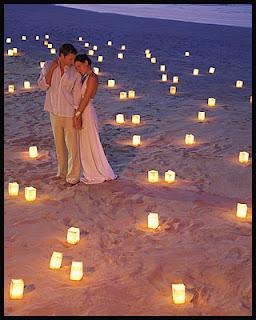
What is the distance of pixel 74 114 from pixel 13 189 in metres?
1.19

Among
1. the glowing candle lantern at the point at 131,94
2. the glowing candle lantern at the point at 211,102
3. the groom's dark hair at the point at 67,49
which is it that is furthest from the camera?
the glowing candle lantern at the point at 131,94

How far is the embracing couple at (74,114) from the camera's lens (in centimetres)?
636

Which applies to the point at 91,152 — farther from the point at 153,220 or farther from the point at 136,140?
the point at 136,140

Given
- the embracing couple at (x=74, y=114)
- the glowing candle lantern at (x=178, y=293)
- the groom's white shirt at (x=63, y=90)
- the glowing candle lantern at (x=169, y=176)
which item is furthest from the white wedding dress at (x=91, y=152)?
the glowing candle lantern at (x=178, y=293)

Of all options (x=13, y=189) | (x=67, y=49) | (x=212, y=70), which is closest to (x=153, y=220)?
(x=13, y=189)

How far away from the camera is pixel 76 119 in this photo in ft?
21.4

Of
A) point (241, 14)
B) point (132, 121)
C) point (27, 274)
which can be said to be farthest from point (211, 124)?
point (241, 14)

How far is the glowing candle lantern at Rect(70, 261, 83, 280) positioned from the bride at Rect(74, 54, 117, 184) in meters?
2.28

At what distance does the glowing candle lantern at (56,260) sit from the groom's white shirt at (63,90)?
2.15 metres

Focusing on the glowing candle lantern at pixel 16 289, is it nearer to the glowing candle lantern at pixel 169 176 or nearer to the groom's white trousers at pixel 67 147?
the groom's white trousers at pixel 67 147

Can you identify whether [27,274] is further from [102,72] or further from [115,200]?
[102,72]

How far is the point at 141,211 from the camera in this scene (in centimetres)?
620

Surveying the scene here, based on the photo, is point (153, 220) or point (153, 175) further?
point (153, 175)

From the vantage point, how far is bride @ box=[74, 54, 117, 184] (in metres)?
6.36
